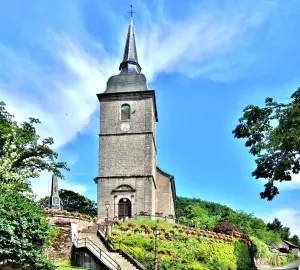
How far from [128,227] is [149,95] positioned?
1610cm

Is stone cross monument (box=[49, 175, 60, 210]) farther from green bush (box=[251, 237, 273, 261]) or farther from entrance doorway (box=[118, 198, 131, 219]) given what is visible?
green bush (box=[251, 237, 273, 261])

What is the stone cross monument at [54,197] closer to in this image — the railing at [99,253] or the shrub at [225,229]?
the railing at [99,253]

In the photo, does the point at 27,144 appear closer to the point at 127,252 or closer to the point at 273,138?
the point at 127,252

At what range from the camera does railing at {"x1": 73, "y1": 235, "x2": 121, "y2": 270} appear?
21.5m

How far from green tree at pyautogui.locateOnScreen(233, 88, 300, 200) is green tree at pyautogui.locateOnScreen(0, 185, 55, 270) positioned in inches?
356

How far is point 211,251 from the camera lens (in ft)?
104

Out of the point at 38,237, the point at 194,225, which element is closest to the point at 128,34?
the point at 194,225

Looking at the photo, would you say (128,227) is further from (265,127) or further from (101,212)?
(265,127)

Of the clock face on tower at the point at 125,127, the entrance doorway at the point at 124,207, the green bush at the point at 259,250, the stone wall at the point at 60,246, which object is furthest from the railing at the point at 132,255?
the clock face on tower at the point at 125,127

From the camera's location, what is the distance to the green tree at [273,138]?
17.1 metres

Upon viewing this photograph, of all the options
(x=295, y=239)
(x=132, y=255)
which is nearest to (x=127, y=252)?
(x=132, y=255)

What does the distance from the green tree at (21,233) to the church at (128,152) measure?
23473 mm

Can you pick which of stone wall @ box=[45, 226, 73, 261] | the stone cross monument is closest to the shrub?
→ the stone cross monument

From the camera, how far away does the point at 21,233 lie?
1580 centimetres
